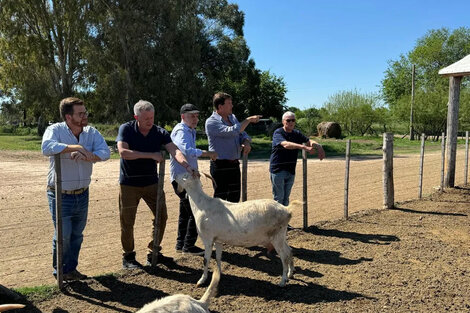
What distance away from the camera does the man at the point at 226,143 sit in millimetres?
5391

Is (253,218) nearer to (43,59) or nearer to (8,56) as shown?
Answer: (43,59)

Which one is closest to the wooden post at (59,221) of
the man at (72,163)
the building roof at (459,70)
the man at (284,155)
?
the man at (72,163)

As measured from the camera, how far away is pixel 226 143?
5562mm

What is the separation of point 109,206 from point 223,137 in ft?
16.0

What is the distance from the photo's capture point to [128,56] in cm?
2495

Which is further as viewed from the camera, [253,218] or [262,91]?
[262,91]

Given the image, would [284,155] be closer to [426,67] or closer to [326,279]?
[326,279]

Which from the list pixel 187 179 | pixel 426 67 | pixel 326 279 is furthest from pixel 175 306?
pixel 426 67

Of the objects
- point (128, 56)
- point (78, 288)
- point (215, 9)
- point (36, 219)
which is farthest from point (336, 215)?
point (215, 9)

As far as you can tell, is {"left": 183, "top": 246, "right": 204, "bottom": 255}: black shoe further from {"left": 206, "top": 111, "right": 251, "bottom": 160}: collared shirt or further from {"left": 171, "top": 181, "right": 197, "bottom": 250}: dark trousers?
{"left": 206, "top": 111, "right": 251, "bottom": 160}: collared shirt

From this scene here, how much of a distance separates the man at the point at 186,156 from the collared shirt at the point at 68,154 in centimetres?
90

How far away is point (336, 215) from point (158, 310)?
633 cm

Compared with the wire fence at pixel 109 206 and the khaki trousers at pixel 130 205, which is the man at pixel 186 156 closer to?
the khaki trousers at pixel 130 205

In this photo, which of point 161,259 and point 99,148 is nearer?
point 99,148
